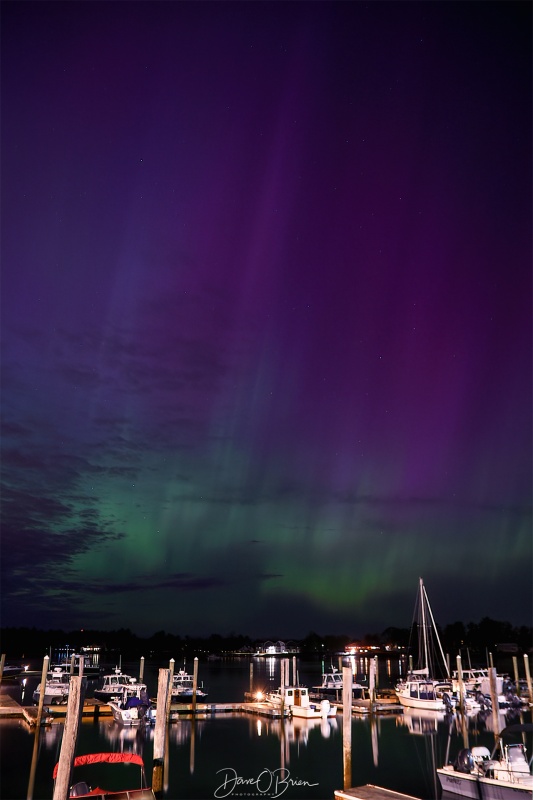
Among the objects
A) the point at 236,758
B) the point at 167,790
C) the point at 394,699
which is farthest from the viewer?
the point at 394,699

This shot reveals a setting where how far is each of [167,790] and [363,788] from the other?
12.0 m

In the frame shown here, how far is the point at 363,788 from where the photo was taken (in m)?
22.9

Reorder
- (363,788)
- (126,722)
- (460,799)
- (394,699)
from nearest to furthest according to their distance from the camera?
(363,788)
(460,799)
(126,722)
(394,699)

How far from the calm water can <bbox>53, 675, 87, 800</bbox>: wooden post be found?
13364 millimetres

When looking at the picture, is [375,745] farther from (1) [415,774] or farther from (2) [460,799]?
(2) [460,799]

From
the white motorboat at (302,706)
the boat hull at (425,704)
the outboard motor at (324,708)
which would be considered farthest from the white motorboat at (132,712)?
the boat hull at (425,704)

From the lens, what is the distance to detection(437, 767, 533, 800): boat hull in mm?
22281

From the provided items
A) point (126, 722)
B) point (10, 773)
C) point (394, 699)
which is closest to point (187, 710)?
point (126, 722)

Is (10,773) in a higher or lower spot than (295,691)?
lower

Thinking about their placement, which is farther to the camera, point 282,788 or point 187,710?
point 187,710

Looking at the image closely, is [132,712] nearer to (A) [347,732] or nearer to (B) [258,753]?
(B) [258,753]

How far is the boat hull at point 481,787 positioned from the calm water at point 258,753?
4034mm

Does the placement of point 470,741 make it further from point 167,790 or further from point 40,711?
point 40,711
